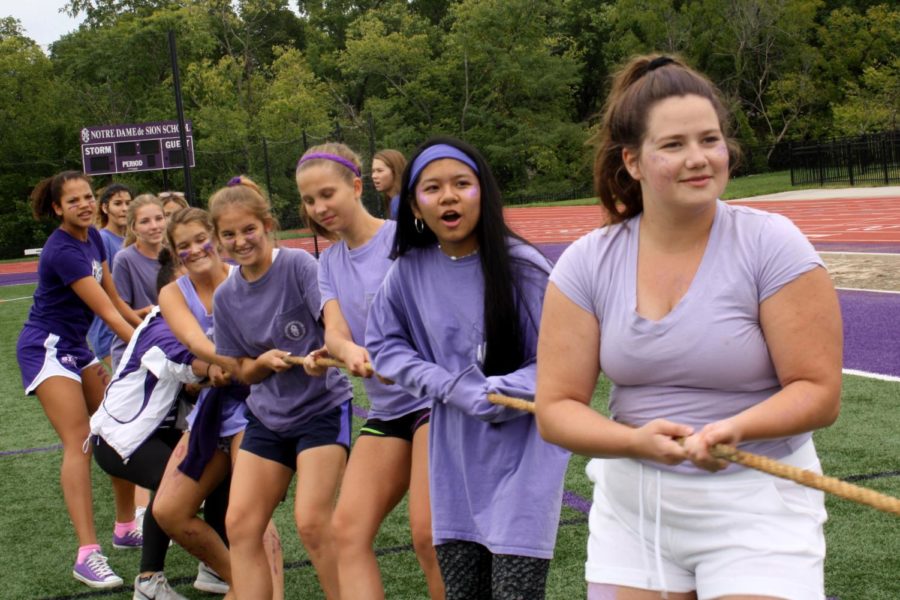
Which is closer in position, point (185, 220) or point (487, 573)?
point (487, 573)

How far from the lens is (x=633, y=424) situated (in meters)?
2.54

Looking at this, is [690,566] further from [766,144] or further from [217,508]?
[766,144]

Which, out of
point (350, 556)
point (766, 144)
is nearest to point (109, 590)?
point (350, 556)

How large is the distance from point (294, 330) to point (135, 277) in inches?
110

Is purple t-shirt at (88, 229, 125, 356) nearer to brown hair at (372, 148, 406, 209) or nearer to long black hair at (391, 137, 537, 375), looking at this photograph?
brown hair at (372, 148, 406, 209)

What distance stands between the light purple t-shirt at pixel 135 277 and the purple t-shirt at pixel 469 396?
3659 millimetres

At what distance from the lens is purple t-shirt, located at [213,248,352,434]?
454cm

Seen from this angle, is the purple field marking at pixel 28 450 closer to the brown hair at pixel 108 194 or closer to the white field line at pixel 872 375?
the brown hair at pixel 108 194

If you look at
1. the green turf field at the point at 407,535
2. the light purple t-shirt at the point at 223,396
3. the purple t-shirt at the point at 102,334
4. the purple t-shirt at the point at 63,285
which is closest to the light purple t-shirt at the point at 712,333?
the green turf field at the point at 407,535

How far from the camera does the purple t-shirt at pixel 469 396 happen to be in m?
3.33

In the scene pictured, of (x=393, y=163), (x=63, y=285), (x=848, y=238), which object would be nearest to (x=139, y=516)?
(x=63, y=285)

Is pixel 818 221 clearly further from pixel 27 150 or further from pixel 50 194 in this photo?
pixel 27 150

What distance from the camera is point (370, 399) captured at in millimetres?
4145

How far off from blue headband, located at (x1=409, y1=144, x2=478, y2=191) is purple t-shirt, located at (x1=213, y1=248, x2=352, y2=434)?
3.54 ft
